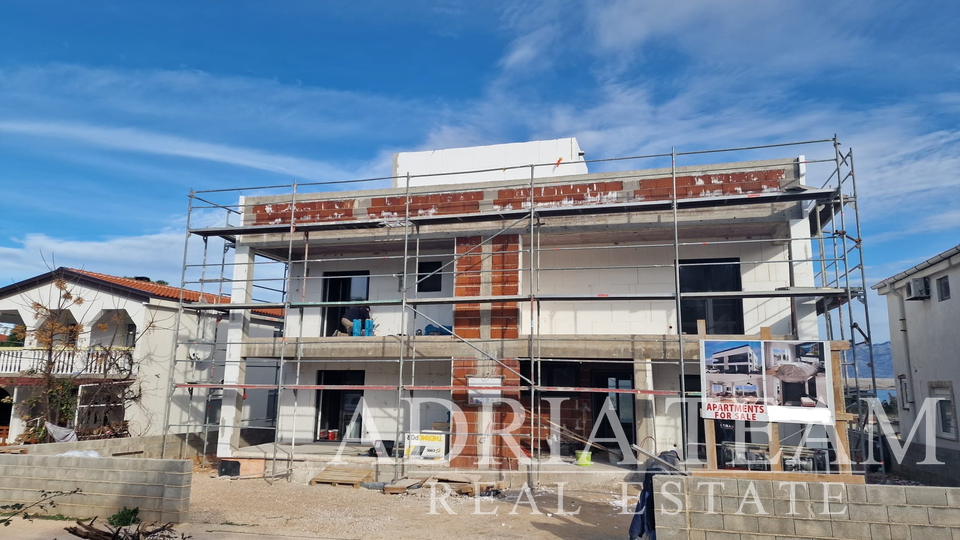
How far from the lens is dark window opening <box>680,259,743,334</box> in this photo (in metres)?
14.4

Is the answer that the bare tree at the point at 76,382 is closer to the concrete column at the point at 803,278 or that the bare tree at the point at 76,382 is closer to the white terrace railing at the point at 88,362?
the white terrace railing at the point at 88,362

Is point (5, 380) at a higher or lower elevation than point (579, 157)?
lower

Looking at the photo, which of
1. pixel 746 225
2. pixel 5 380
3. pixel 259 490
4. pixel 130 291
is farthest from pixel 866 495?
pixel 5 380

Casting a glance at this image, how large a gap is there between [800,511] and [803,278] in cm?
717

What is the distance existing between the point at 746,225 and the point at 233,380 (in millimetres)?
12585

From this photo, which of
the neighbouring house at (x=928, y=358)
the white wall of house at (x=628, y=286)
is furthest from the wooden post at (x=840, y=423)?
the neighbouring house at (x=928, y=358)

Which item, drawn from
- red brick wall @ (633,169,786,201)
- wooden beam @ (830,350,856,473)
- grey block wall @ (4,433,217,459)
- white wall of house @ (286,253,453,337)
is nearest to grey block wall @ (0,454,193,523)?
grey block wall @ (4,433,217,459)

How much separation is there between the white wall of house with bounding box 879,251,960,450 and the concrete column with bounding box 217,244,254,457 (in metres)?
16.2

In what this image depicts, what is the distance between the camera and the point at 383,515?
10.3 meters

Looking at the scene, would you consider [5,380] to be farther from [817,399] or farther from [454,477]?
[817,399]

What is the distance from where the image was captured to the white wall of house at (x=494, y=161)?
16297mm

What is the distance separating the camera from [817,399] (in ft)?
34.0

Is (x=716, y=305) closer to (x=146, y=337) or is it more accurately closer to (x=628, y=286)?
(x=628, y=286)

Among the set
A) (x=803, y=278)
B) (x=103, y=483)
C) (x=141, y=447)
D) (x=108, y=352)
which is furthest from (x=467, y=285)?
(x=108, y=352)
